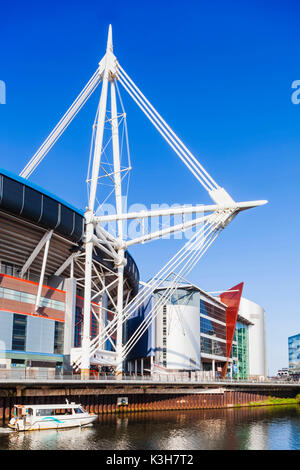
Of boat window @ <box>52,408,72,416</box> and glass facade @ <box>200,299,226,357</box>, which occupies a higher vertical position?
glass facade @ <box>200,299,226,357</box>

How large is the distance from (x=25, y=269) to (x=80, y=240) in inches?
257

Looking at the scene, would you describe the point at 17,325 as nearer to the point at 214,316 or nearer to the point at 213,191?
the point at 213,191

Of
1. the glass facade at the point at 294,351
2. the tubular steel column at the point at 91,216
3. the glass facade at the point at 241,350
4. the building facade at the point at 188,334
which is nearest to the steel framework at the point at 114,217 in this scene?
the tubular steel column at the point at 91,216

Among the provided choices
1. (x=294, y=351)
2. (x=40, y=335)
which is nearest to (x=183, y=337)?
(x=40, y=335)

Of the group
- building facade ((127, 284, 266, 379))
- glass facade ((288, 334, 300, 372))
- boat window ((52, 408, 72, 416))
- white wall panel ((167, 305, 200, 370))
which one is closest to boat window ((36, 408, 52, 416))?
boat window ((52, 408, 72, 416))

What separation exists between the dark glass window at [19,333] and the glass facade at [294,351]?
141 m

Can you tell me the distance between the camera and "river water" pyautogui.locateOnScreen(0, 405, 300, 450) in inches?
1243

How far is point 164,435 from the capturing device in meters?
35.9

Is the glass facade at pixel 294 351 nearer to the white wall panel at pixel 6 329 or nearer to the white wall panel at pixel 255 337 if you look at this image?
the white wall panel at pixel 255 337

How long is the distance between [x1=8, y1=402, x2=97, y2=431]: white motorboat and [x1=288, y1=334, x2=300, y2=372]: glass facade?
476 feet

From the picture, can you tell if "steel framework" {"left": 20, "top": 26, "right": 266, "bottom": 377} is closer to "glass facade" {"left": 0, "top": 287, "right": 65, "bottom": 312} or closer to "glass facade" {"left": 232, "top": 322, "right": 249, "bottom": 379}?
"glass facade" {"left": 0, "top": 287, "right": 65, "bottom": 312}

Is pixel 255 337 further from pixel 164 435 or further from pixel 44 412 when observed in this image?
pixel 44 412

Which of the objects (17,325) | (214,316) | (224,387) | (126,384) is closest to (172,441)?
(126,384)
